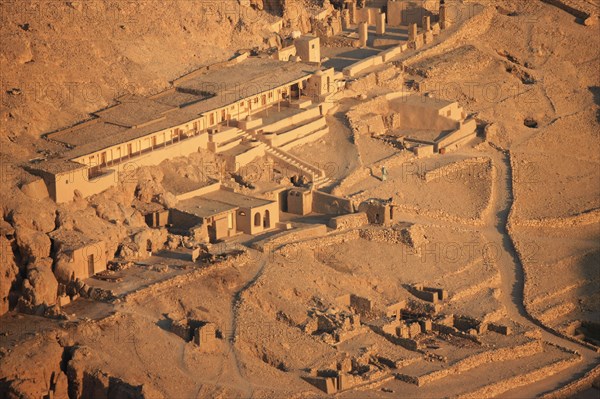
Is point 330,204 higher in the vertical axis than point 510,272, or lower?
higher

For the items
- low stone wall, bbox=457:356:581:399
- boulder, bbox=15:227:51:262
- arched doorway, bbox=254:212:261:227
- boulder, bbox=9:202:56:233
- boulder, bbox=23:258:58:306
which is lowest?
low stone wall, bbox=457:356:581:399

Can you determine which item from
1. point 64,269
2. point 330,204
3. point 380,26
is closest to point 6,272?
point 64,269

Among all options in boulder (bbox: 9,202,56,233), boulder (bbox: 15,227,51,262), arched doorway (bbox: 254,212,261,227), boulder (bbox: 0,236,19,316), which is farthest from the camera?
arched doorway (bbox: 254,212,261,227)

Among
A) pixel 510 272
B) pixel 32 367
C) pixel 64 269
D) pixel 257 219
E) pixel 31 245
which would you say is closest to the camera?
pixel 32 367

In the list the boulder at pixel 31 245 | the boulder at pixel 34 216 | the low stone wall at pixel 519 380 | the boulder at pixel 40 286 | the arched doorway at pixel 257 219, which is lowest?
the low stone wall at pixel 519 380

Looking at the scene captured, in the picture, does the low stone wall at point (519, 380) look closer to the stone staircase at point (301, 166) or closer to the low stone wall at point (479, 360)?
the low stone wall at point (479, 360)

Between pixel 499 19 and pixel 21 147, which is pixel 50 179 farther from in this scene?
pixel 499 19

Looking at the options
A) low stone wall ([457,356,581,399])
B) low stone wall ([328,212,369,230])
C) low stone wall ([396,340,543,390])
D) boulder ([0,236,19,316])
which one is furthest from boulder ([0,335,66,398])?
low stone wall ([328,212,369,230])

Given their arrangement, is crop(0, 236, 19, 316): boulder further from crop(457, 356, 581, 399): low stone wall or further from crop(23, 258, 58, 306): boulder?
crop(457, 356, 581, 399): low stone wall

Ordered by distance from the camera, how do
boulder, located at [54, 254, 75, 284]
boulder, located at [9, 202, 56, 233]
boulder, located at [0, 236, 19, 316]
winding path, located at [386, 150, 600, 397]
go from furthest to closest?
1. winding path, located at [386, 150, 600, 397]
2. boulder, located at [9, 202, 56, 233]
3. boulder, located at [54, 254, 75, 284]
4. boulder, located at [0, 236, 19, 316]

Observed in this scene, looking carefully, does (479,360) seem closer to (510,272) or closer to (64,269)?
(510,272)

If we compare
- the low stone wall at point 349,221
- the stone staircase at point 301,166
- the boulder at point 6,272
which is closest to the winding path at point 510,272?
the low stone wall at point 349,221
